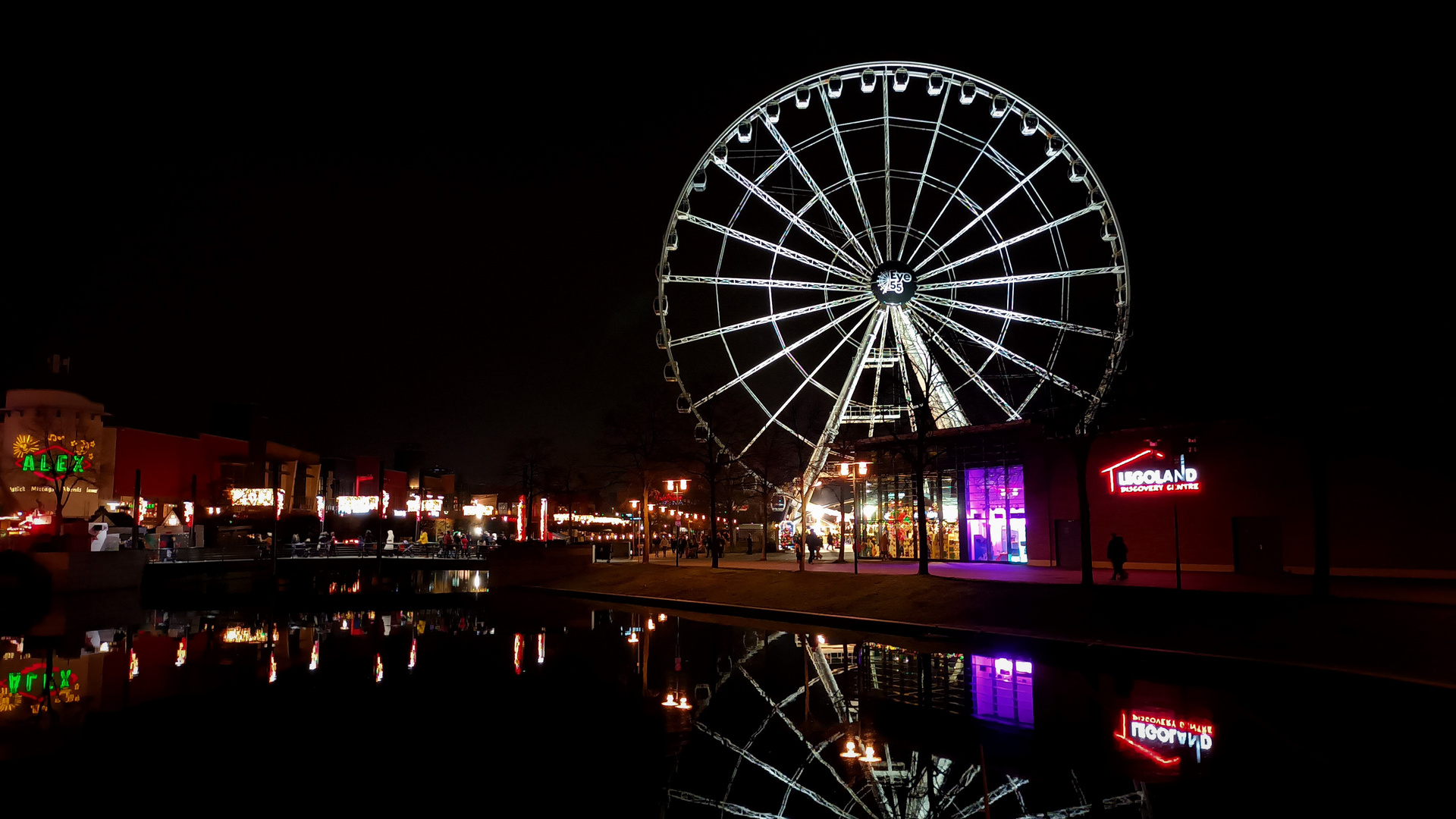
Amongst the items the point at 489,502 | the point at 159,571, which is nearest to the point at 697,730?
the point at 159,571

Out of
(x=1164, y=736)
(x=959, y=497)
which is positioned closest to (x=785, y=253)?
(x=959, y=497)

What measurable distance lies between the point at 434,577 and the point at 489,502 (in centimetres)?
5317

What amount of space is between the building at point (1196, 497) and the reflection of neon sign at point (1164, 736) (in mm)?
11155

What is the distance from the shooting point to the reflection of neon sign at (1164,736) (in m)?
9.32

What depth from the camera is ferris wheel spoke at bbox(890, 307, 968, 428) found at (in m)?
30.2

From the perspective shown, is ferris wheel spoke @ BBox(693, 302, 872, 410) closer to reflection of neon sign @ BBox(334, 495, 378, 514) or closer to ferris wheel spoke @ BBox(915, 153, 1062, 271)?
ferris wheel spoke @ BBox(915, 153, 1062, 271)

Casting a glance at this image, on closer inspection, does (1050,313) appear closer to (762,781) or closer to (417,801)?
(762,781)

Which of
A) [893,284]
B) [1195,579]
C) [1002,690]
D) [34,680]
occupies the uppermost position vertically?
[893,284]

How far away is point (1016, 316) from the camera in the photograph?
29.7m

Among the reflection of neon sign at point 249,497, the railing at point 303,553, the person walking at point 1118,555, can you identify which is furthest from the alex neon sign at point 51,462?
the person walking at point 1118,555

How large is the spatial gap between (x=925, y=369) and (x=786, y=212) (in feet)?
22.7

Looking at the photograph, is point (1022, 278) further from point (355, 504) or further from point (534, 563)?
point (355, 504)

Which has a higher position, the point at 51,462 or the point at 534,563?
the point at 51,462

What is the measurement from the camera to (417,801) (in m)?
8.21
